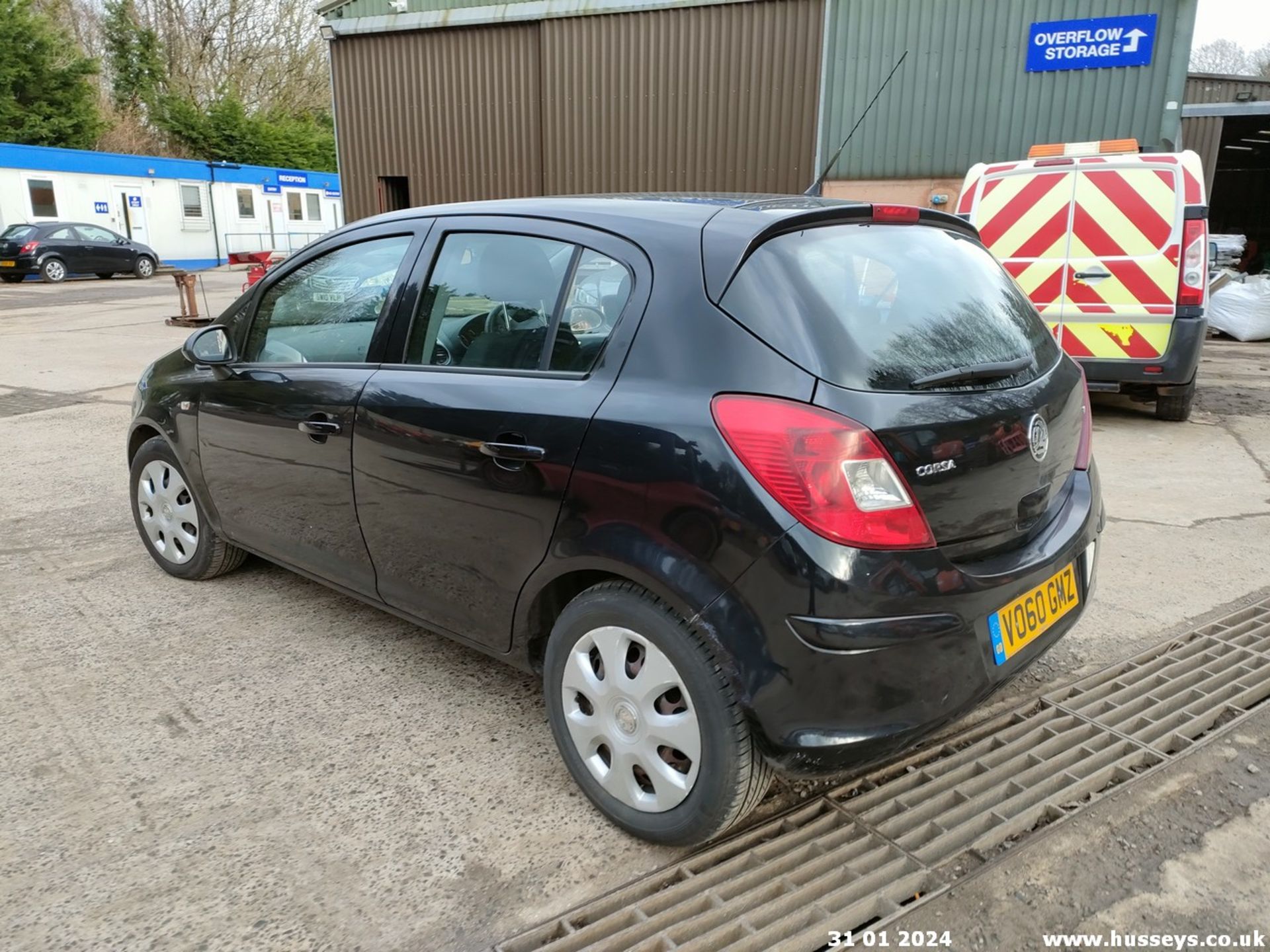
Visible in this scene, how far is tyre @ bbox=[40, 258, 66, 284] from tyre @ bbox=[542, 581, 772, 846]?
2595 cm

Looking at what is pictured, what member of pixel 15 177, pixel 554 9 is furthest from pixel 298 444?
pixel 15 177

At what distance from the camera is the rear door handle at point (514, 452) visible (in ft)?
7.97

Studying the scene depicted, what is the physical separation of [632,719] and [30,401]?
8.21 meters

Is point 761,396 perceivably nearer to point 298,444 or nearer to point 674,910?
point 674,910

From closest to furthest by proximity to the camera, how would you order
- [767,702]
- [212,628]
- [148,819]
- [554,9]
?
[767,702], [148,819], [212,628], [554,9]

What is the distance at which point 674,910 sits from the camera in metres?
2.13

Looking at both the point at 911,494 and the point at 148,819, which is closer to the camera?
the point at 911,494

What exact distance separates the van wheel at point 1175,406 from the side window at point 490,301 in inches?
245

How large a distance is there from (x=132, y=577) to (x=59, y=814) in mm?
1839

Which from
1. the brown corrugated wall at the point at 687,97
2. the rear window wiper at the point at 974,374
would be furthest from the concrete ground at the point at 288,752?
the brown corrugated wall at the point at 687,97

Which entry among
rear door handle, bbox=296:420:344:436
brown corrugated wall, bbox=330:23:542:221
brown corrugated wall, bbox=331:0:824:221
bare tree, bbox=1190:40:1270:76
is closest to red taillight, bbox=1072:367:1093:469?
rear door handle, bbox=296:420:344:436

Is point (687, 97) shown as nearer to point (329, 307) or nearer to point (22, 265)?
point (329, 307)

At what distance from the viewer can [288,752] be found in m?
2.79

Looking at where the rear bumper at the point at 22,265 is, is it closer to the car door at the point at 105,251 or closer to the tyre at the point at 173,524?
the car door at the point at 105,251
